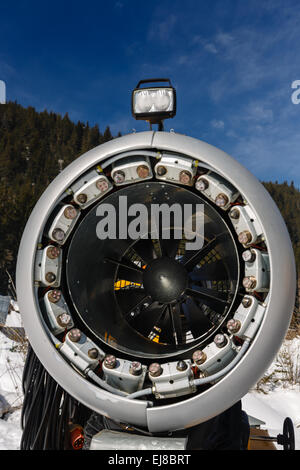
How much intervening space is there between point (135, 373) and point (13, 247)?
24183 millimetres

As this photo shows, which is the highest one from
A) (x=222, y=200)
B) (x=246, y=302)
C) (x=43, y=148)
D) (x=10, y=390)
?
(x=43, y=148)

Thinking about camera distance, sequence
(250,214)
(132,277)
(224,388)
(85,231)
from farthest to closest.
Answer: (132,277), (85,231), (250,214), (224,388)

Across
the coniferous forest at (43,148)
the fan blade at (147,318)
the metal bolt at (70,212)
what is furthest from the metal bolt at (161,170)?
the coniferous forest at (43,148)

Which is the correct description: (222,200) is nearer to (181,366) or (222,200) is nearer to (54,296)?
(181,366)

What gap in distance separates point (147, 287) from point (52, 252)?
0.61 metres

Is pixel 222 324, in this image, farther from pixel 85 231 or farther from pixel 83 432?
pixel 83 432

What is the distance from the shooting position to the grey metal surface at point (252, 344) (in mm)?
1432

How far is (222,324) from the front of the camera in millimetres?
1624

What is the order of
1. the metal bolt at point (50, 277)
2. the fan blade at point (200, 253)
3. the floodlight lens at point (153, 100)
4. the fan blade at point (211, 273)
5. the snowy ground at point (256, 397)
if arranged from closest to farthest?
the metal bolt at point (50, 277) → the floodlight lens at point (153, 100) → the fan blade at point (200, 253) → the fan blade at point (211, 273) → the snowy ground at point (256, 397)

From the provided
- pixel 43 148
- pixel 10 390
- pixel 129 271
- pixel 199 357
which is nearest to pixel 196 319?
pixel 129 271

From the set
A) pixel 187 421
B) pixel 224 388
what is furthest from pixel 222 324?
pixel 187 421

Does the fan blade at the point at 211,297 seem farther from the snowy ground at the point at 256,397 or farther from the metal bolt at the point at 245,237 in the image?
the snowy ground at the point at 256,397

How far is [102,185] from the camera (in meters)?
1.65

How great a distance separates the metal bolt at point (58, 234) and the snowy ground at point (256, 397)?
4.79 feet
